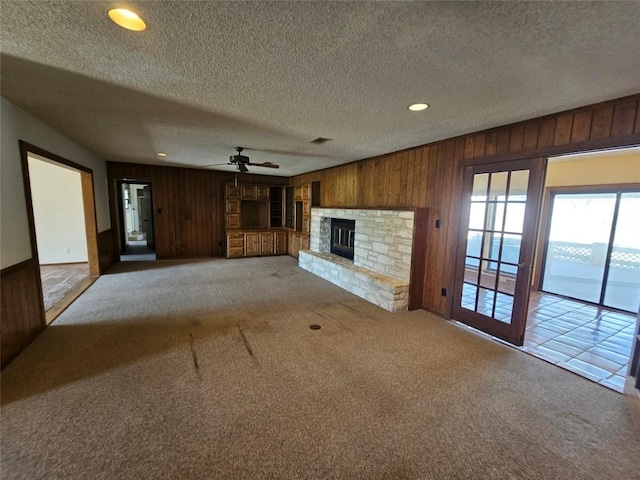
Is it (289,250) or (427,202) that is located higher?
(427,202)

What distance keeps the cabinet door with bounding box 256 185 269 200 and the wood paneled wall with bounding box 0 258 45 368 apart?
5.27m

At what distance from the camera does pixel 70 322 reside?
3250 mm

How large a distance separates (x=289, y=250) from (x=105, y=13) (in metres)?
6.84

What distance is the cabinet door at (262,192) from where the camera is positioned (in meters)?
7.83

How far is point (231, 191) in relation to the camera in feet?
24.4

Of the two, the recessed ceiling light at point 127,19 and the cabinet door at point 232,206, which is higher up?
the recessed ceiling light at point 127,19

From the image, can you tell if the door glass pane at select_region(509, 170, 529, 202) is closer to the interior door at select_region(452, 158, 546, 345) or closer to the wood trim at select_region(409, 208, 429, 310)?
the interior door at select_region(452, 158, 546, 345)

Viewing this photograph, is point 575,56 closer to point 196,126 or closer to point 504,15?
point 504,15

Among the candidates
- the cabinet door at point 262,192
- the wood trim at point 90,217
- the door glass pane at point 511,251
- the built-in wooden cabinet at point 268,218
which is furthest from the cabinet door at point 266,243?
the door glass pane at point 511,251

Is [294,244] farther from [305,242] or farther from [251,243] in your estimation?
[251,243]

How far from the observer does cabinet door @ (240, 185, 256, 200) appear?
759 centimetres

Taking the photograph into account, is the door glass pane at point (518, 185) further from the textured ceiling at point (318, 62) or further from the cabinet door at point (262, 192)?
the cabinet door at point (262, 192)

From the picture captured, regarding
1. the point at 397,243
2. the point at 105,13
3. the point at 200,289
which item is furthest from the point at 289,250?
the point at 105,13

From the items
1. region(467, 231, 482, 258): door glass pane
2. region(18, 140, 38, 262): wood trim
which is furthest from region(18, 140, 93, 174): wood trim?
region(467, 231, 482, 258): door glass pane
